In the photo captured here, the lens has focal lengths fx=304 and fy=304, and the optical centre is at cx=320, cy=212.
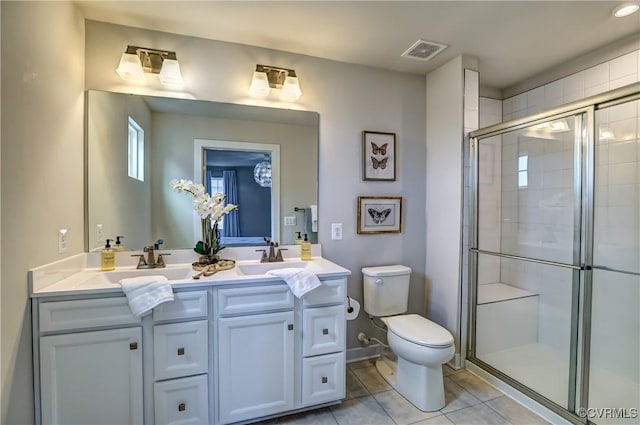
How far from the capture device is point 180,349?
1548 millimetres

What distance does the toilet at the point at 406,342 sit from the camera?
1.83 m

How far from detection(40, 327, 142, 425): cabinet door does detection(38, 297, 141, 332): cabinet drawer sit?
45mm

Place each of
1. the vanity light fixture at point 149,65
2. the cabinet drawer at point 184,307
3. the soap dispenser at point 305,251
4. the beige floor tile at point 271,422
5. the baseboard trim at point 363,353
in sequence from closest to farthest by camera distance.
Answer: the cabinet drawer at point 184,307 → the beige floor tile at point 271,422 → the vanity light fixture at point 149,65 → the soap dispenser at point 305,251 → the baseboard trim at point 363,353

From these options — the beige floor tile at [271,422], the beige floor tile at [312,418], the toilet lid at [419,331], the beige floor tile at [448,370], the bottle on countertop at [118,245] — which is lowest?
the beige floor tile at [448,370]

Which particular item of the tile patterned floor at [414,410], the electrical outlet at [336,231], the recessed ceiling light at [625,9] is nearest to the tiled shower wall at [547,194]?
the recessed ceiling light at [625,9]

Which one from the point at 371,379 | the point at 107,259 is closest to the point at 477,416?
the point at 371,379

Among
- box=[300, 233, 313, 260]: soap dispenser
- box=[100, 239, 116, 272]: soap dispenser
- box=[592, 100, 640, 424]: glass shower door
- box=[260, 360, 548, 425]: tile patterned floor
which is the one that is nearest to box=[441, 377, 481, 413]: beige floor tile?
box=[260, 360, 548, 425]: tile patterned floor

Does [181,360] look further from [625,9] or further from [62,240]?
[625,9]

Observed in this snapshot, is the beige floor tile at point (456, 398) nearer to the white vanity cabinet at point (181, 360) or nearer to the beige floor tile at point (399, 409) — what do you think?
the beige floor tile at point (399, 409)

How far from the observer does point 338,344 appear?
6.01 feet

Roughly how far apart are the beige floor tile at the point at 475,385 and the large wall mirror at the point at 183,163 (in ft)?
4.85

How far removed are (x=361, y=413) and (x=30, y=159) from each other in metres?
2.14

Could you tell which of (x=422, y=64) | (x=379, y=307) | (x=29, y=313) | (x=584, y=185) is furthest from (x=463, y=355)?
(x=29, y=313)

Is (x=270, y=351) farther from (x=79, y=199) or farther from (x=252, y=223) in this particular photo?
(x=79, y=199)
